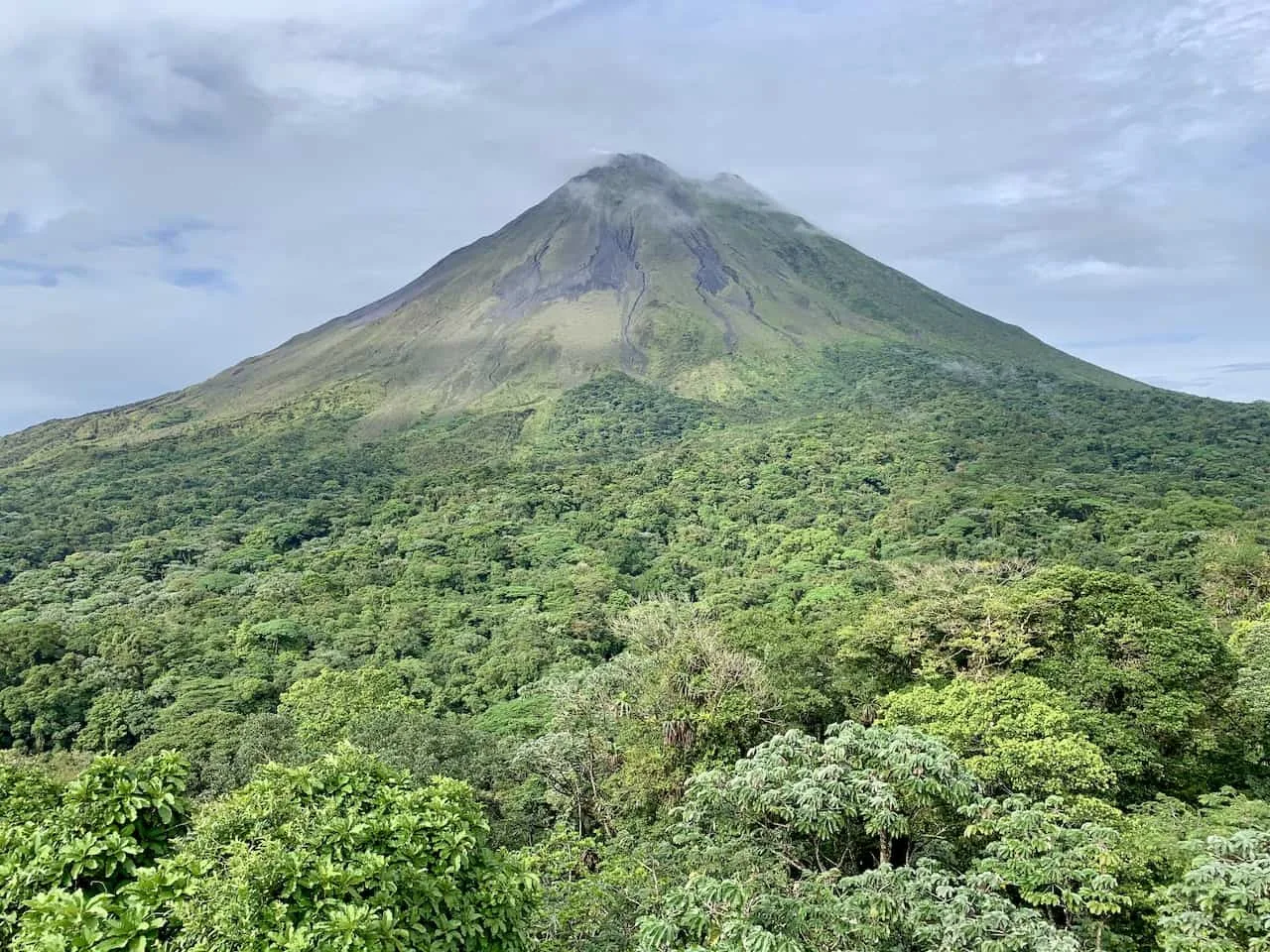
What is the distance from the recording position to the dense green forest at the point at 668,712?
5.65m

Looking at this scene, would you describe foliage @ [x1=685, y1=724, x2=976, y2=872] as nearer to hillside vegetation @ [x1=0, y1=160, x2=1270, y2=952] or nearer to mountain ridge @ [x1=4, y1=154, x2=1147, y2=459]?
hillside vegetation @ [x1=0, y1=160, x2=1270, y2=952]

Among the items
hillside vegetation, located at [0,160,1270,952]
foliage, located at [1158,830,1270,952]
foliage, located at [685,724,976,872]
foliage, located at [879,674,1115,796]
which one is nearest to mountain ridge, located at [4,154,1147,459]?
hillside vegetation, located at [0,160,1270,952]

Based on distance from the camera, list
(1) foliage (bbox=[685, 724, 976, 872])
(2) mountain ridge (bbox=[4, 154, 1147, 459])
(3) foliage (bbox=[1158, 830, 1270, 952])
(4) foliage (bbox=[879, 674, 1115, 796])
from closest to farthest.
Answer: (3) foliage (bbox=[1158, 830, 1270, 952]) → (1) foliage (bbox=[685, 724, 976, 872]) → (4) foliage (bbox=[879, 674, 1115, 796]) → (2) mountain ridge (bbox=[4, 154, 1147, 459])

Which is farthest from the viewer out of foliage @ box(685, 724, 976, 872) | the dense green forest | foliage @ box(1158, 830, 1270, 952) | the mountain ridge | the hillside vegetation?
the mountain ridge

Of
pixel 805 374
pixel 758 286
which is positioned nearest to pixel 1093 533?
pixel 805 374

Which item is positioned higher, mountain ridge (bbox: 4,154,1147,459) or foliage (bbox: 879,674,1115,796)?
mountain ridge (bbox: 4,154,1147,459)

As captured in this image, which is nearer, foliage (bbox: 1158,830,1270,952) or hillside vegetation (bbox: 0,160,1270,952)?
hillside vegetation (bbox: 0,160,1270,952)

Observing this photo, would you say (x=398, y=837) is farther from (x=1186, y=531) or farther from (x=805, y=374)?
(x=805, y=374)

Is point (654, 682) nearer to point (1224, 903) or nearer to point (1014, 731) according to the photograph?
point (1014, 731)

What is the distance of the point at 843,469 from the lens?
64.4 m

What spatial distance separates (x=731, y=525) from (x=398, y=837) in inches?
2028

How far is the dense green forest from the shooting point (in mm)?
5648

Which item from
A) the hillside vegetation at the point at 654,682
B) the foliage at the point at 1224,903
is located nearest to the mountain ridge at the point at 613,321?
the hillside vegetation at the point at 654,682

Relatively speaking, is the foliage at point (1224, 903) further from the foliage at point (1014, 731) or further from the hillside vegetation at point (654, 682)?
the foliage at point (1014, 731)
